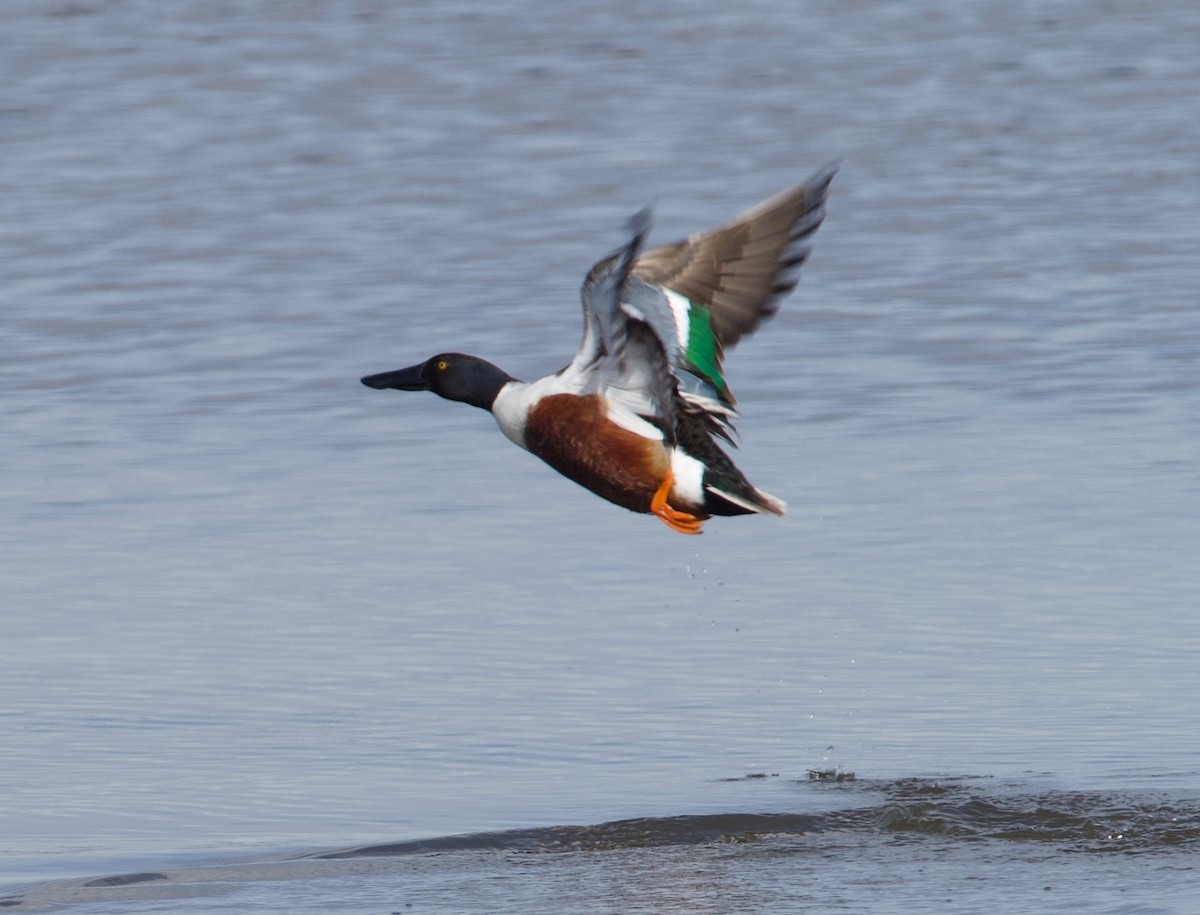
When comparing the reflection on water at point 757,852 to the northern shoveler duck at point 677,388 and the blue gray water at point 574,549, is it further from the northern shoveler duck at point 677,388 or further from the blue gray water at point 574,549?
the northern shoveler duck at point 677,388

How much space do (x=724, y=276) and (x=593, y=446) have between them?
0.49 m

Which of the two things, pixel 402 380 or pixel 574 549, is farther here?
pixel 574 549

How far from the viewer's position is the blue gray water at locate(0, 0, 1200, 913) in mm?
5117

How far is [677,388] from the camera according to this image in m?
5.49

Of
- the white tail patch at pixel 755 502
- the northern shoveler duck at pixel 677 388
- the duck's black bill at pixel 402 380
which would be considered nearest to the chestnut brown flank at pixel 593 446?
the northern shoveler duck at pixel 677 388

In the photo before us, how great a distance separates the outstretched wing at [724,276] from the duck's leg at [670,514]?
0.79ft

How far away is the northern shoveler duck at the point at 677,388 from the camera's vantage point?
5316mm

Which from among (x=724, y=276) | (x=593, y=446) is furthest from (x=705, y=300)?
(x=593, y=446)

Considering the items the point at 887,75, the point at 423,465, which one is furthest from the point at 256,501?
the point at 887,75

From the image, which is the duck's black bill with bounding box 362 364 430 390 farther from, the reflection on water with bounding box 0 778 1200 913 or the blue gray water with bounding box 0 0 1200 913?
the reflection on water with bounding box 0 778 1200 913

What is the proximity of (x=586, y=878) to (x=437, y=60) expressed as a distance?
486 inches

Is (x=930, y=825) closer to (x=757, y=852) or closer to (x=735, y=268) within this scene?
(x=757, y=852)

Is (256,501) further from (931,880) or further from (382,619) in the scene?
(931,880)

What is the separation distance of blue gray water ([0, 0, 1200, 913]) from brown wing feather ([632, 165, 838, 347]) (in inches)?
37.1
